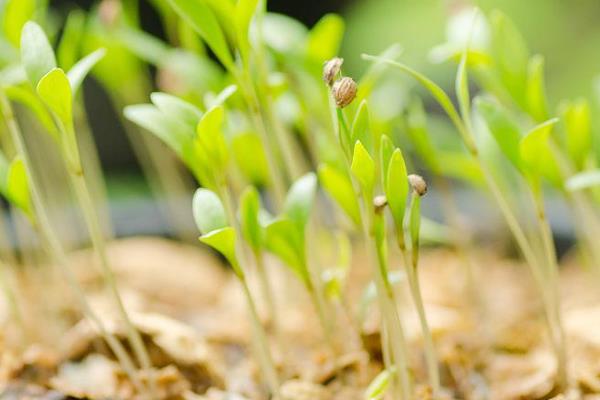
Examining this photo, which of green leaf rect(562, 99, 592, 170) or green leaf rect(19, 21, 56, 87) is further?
green leaf rect(562, 99, 592, 170)

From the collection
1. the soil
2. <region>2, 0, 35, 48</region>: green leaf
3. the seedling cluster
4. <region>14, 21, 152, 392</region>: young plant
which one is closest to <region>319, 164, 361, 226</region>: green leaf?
the seedling cluster

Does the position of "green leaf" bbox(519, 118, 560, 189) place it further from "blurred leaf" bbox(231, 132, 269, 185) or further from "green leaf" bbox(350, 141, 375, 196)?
"blurred leaf" bbox(231, 132, 269, 185)

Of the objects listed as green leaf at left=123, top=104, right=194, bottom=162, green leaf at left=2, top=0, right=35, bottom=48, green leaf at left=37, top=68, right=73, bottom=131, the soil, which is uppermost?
green leaf at left=2, top=0, right=35, bottom=48

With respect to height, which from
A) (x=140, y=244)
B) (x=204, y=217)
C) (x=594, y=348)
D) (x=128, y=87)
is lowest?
(x=594, y=348)

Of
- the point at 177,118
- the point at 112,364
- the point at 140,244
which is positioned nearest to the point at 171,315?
the point at 112,364

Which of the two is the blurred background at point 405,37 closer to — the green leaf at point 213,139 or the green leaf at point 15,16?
the green leaf at point 15,16

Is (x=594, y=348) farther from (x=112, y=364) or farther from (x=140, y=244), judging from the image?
(x=140, y=244)

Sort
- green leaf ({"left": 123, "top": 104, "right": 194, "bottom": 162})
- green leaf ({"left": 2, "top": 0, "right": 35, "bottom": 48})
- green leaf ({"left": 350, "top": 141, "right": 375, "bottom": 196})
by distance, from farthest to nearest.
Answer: green leaf ({"left": 2, "top": 0, "right": 35, "bottom": 48}) < green leaf ({"left": 123, "top": 104, "right": 194, "bottom": 162}) < green leaf ({"left": 350, "top": 141, "right": 375, "bottom": 196})
